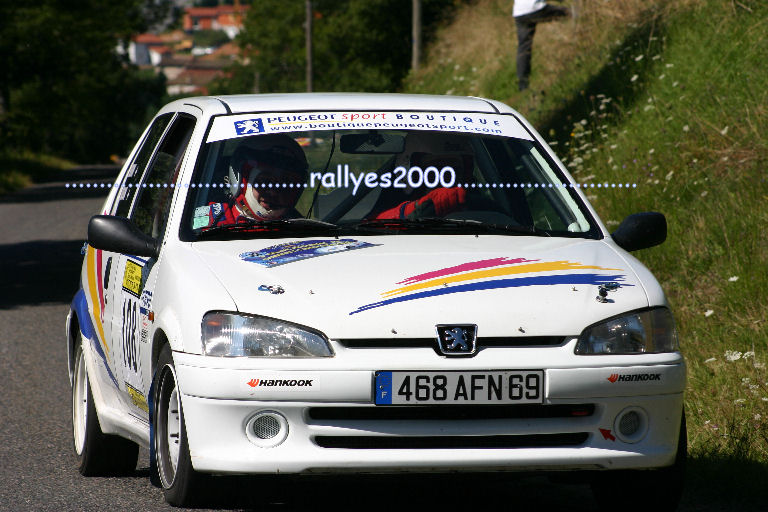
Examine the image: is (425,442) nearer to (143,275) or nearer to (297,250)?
(297,250)

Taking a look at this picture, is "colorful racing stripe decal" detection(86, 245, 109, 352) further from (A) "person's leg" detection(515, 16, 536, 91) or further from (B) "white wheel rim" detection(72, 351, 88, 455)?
(A) "person's leg" detection(515, 16, 536, 91)

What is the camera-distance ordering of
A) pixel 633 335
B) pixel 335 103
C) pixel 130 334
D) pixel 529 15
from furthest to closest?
pixel 529 15, pixel 335 103, pixel 130 334, pixel 633 335

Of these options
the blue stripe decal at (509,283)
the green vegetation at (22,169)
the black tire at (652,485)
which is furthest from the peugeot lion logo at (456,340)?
the green vegetation at (22,169)

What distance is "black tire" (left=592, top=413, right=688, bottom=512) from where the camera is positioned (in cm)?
515

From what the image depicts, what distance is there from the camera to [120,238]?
5.63 metres

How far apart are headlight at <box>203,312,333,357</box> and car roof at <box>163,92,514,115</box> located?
63.5 inches

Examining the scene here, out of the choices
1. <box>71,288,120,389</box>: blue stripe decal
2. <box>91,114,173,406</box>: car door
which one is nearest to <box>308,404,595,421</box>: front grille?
<box>91,114,173,406</box>: car door

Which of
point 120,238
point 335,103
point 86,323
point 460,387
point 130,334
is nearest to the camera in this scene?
point 460,387

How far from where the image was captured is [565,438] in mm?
4875

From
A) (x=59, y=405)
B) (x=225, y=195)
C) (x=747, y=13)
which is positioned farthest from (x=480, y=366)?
(x=747, y=13)

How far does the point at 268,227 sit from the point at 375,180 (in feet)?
2.28

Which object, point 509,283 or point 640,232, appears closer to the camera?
point 509,283

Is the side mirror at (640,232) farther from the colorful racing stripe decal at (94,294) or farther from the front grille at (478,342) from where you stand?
the colorful racing stripe decal at (94,294)

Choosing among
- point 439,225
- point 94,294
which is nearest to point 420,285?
point 439,225
